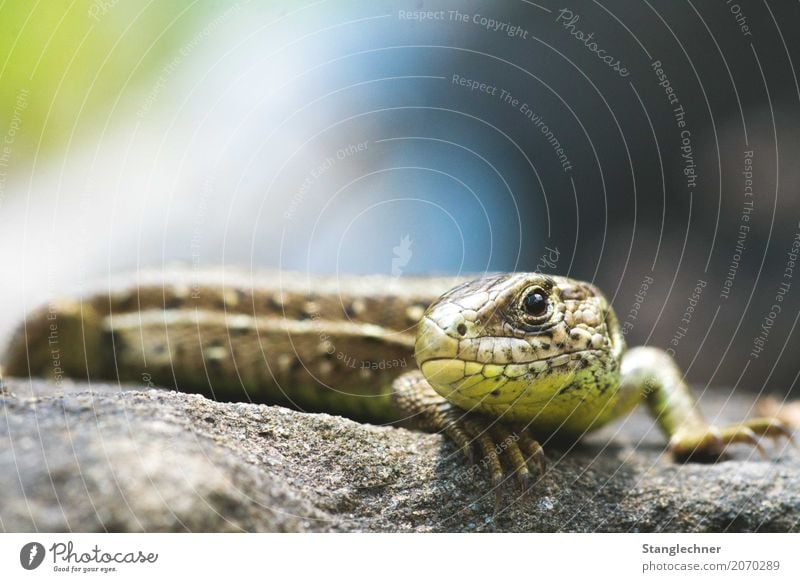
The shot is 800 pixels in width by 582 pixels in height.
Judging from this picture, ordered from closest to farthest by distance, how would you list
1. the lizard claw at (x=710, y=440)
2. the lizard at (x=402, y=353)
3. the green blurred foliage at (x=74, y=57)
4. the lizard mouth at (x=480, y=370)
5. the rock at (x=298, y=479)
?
the rock at (x=298, y=479)
the lizard mouth at (x=480, y=370)
the lizard at (x=402, y=353)
the green blurred foliage at (x=74, y=57)
the lizard claw at (x=710, y=440)

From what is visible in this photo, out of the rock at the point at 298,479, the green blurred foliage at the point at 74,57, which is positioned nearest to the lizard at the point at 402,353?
the rock at the point at 298,479

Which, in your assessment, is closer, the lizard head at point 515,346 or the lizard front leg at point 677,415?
the lizard head at point 515,346

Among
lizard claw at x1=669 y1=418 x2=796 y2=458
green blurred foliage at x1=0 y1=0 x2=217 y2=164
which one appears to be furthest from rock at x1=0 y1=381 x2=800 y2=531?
green blurred foliage at x1=0 y1=0 x2=217 y2=164

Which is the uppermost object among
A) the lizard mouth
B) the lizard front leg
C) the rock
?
the lizard mouth

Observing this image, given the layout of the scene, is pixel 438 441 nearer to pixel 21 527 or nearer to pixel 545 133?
pixel 21 527

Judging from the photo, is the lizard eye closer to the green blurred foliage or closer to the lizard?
the lizard

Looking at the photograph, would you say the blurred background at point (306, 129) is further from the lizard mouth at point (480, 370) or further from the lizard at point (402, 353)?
the lizard mouth at point (480, 370)

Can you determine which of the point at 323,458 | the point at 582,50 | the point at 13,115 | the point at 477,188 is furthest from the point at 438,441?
the point at 582,50
